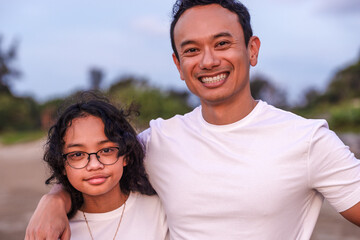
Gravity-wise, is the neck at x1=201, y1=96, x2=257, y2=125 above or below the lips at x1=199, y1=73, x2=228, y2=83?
below

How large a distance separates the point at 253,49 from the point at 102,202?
1169 millimetres

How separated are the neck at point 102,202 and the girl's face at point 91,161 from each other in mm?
105

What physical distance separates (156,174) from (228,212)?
0.52 metres

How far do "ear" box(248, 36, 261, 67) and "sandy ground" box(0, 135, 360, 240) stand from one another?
7.78ft

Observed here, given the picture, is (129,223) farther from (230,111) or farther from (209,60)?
(209,60)

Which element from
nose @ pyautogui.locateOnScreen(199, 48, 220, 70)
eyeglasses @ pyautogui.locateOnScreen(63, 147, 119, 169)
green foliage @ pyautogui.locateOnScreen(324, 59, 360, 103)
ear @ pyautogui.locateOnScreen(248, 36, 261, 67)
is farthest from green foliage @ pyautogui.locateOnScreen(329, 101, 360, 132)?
eyeglasses @ pyautogui.locateOnScreen(63, 147, 119, 169)

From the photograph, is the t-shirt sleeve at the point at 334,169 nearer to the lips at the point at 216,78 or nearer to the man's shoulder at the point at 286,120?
the man's shoulder at the point at 286,120

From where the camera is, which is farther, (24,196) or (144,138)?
(24,196)

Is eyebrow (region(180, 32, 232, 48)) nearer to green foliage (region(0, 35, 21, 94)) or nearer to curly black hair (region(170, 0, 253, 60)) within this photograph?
curly black hair (region(170, 0, 253, 60))

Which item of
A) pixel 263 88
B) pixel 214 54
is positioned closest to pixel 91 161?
pixel 214 54

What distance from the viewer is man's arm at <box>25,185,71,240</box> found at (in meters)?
1.94

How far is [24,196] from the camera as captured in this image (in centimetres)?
859

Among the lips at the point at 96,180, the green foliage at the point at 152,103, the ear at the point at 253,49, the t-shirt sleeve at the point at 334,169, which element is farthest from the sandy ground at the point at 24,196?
the green foliage at the point at 152,103

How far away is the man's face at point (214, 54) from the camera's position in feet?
7.00
